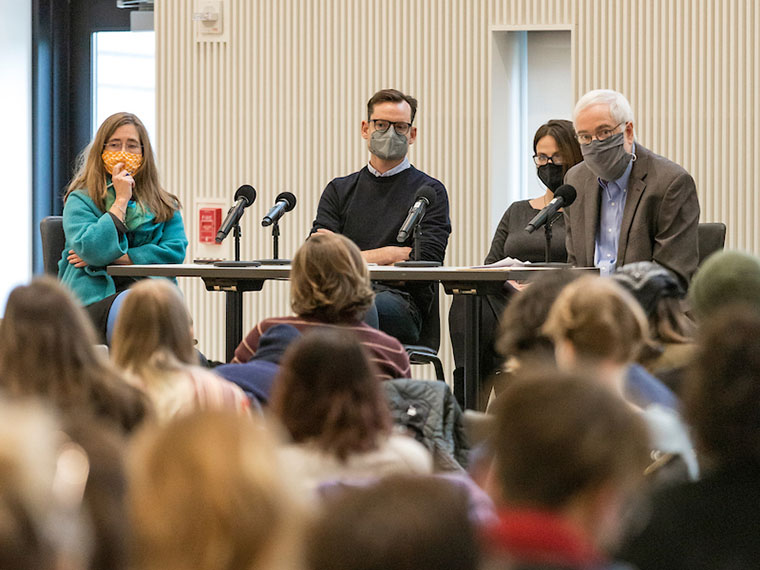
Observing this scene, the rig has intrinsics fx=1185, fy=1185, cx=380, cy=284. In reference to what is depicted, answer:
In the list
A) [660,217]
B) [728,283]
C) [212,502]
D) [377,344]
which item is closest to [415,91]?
[660,217]

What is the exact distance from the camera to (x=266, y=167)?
6.84 m

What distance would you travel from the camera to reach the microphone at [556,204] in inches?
170

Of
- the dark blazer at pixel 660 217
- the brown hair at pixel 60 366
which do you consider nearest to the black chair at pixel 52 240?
the dark blazer at pixel 660 217

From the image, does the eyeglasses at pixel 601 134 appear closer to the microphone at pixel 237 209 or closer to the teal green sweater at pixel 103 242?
the microphone at pixel 237 209

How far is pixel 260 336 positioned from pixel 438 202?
2.27 metres

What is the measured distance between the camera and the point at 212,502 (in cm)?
114

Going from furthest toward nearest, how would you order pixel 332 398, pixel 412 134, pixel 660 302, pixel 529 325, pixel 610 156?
1. pixel 412 134
2. pixel 610 156
3. pixel 660 302
4. pixel 529 325
5. pixel 332 398

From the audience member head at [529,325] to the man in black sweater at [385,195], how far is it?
2.40m

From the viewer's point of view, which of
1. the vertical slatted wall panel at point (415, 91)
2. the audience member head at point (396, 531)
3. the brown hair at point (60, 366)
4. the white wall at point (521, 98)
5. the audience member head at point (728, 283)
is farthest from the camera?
the white wall at point (521, 98)

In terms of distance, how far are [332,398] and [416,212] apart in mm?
2772

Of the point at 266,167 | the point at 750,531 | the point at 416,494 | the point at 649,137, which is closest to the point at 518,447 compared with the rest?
the point at 416,494

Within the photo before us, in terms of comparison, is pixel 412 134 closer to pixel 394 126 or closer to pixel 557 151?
pixel 394 126

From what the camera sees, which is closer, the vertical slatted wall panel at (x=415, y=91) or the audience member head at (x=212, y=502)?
the audience member head at (x=212, y=502)

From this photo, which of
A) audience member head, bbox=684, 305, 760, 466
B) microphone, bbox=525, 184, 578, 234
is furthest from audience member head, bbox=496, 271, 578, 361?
microphone, bbox=525, 184, 578, 234
